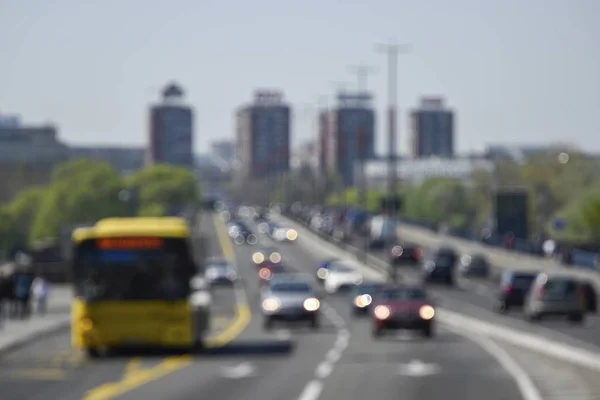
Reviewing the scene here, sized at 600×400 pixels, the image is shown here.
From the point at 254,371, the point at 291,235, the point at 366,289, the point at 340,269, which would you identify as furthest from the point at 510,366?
the point at 291,235

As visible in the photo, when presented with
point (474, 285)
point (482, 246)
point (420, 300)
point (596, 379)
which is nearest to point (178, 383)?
point (596, 379)

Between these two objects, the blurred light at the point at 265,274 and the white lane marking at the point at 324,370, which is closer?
the white lane marking at the point at 324,370

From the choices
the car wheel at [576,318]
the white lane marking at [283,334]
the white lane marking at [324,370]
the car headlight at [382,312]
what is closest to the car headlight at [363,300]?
the car wheel at [576,318]

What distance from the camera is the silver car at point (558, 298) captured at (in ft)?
162

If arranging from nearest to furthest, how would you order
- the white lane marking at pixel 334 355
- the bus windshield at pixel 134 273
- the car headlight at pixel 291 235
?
the white lane marking at pixel 334 355, the bus windshield at pixel 134 273, the car headlight at pixel 291 235

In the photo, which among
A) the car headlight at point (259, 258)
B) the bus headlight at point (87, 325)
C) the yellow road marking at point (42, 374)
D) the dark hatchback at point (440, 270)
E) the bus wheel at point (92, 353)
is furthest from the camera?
the car headlight at point (259, 258)

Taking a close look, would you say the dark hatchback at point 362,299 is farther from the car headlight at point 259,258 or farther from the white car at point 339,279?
the car headlight at point 259,258

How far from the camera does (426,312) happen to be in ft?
137

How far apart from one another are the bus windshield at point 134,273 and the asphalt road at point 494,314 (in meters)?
7.77

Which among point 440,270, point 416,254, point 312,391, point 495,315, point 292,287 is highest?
point 312,391

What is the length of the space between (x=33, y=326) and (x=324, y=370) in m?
19.9

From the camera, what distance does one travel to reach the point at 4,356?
36188 millimetres

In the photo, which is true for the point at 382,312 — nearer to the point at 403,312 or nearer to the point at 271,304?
the point at 403,312

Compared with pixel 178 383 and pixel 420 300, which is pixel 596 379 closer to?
pixel 178 383
